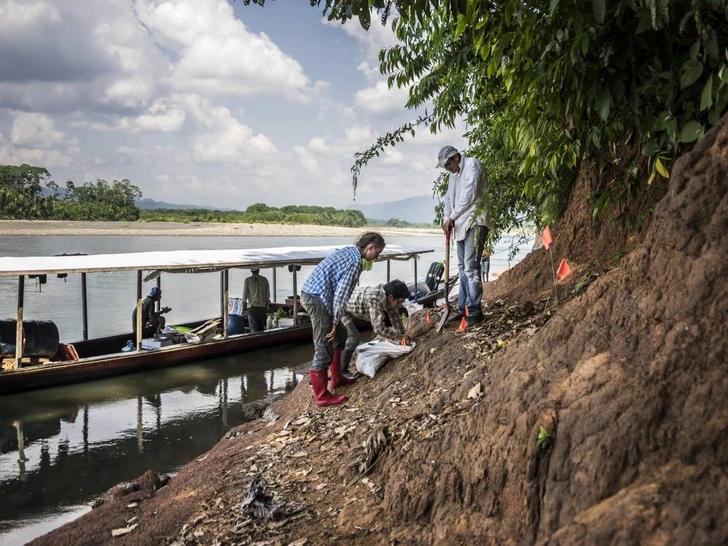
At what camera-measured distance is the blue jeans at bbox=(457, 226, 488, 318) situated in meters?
6.84

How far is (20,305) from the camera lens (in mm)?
10984

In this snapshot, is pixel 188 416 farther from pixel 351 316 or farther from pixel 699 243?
pixel 699 243

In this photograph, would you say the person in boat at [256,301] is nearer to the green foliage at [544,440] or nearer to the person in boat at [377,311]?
the person in boat at [377,311]

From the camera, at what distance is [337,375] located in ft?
22.4

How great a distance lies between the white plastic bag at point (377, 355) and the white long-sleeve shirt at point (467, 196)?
1.32 meters

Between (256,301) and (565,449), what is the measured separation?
11.9 meters

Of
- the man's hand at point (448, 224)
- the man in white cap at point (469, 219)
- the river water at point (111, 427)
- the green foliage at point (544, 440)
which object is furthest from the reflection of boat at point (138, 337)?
the green foliage at point (544, 440)

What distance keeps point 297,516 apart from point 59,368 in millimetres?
8724

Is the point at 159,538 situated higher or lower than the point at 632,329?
lower

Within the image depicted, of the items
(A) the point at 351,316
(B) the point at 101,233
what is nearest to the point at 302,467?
(A) the point at 351,316

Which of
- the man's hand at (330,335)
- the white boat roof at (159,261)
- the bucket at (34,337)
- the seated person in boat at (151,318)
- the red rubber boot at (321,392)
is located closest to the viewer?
the man's hand at (330,335)

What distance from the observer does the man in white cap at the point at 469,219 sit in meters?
6.81

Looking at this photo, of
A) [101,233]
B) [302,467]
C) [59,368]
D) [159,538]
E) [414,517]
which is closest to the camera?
[414,517]

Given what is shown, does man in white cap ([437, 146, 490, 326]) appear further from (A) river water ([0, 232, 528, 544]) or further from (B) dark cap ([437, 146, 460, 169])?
(A) river water ([0, 232, 528, 544])
